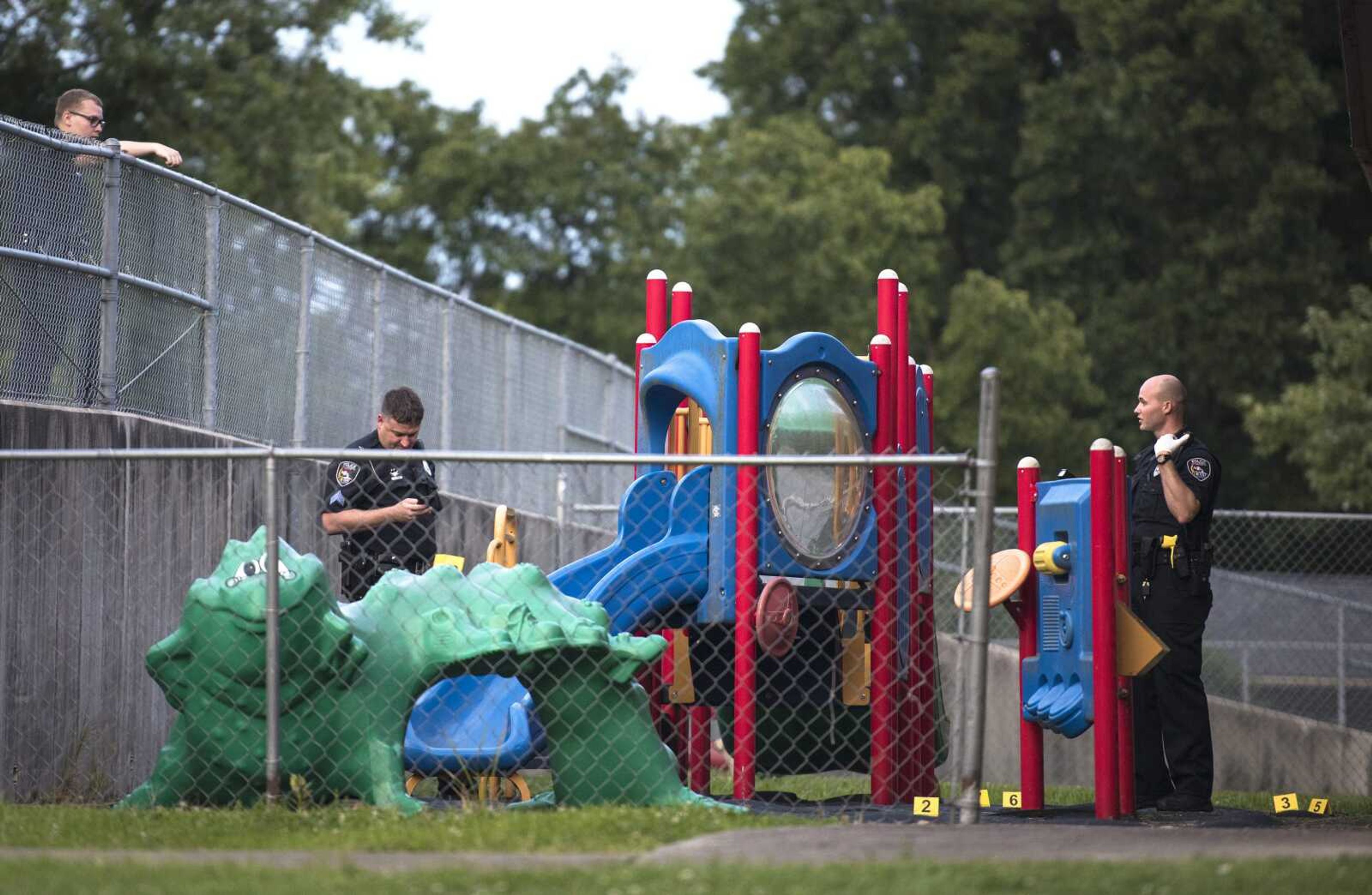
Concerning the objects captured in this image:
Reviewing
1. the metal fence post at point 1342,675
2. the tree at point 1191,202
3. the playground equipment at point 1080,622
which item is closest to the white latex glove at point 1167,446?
the playground equipment at point 1080,622

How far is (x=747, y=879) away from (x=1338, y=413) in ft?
62.9

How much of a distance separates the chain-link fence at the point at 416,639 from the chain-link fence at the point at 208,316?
69 centimetres

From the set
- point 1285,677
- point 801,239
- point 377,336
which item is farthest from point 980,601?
point 801,239

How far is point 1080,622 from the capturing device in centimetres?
862

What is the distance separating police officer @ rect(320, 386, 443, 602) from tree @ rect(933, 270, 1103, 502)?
21.8 m

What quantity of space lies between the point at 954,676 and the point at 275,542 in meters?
9.05

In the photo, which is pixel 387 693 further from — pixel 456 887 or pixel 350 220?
pixel 350 220

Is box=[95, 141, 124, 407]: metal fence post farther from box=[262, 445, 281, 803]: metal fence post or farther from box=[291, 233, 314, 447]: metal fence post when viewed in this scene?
box=[262, 445, 281, 803]: metal fence post

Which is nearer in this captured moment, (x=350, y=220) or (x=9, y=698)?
(x=9, y=698)

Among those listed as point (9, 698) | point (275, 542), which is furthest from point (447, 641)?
point (9, 698)

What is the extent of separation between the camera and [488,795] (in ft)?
27.3

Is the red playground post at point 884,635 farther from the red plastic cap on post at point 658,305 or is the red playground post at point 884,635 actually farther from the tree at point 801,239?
the tree at point 801,239

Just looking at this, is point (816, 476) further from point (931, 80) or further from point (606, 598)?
point (931, 80)

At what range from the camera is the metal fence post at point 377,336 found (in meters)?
13.6
